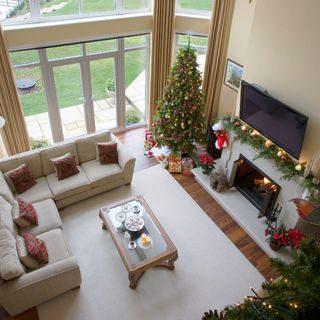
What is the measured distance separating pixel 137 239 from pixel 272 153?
9.15ft

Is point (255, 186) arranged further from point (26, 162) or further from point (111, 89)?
point (26, 162)

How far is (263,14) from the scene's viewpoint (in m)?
5.32

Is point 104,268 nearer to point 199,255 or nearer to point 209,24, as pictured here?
point 199,255

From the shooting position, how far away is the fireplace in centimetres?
595

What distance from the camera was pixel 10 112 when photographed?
6.65 metres

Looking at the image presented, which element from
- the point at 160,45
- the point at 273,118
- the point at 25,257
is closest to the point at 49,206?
the point at 25,257

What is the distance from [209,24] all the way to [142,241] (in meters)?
5.06

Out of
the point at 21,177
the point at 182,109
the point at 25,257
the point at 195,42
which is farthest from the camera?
the point at 195,42

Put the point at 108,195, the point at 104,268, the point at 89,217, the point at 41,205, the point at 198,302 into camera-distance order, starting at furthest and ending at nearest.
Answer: the point at 108,195 < the point at 89,217 < the point at 41,205 < the point at 104,268 < the point at 198,302

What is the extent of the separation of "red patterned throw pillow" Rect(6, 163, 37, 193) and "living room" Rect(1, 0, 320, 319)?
2.92 ft

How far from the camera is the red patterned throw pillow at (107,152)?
21.8 feet

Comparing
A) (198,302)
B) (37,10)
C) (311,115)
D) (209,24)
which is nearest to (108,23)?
(37,10)

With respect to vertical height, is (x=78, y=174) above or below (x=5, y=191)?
below

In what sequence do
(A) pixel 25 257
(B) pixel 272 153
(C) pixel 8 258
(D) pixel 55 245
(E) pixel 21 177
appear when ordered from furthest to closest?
(E) pixel 21 177 < (B) pixel 272 153 < (D) pixel 55 245 < (A) pixel 25 257 < (C) pixel 8 258
